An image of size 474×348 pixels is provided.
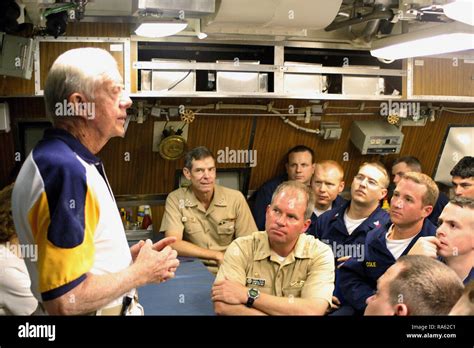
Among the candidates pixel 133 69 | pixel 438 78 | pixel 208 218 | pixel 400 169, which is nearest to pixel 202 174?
pixel 208 218

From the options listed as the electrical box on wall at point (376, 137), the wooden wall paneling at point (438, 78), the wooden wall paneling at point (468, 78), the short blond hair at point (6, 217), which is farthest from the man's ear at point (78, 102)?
the wooden wall paneling at point (468, 78)

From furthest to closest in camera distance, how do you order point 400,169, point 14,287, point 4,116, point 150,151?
1. point 400,169
2. point 150,151
3. point 4,116
4. point 14,287

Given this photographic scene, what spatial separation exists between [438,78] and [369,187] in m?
1.33

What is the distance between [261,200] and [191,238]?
33.0 inches

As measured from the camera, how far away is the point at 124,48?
3229mm

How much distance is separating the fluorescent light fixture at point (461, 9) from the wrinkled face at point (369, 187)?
1082 millimetres

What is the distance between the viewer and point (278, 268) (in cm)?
224

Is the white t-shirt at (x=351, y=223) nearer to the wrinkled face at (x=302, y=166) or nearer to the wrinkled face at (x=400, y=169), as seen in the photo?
the wrinkled face at (x=302, y=166)

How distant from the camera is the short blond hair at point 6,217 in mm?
1979

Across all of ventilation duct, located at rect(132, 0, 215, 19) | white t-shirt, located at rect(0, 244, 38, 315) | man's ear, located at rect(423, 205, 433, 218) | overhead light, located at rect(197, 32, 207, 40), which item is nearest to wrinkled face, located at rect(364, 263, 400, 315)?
man's ear, located at rect(423, 205, 433, 218)

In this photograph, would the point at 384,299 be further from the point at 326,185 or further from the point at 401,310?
the point at 326,185
